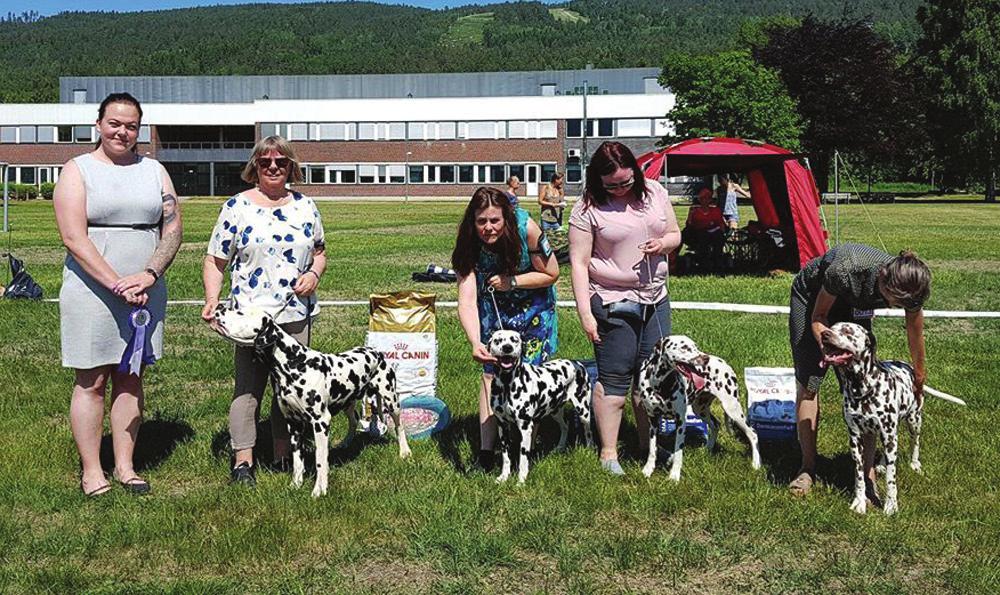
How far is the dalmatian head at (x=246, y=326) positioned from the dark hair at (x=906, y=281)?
2995 mm

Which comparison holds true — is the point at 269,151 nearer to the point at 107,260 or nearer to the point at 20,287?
the point at 107,260

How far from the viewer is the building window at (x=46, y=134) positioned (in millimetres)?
77438

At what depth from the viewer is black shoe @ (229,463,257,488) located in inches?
210

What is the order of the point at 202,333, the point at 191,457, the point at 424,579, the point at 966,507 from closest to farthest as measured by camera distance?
the point at 424,579 → the point at 966,507 → the point at 191,457 → the point at 202,333

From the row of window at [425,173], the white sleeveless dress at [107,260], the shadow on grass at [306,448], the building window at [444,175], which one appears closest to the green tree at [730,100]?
the row of window at [425,173]

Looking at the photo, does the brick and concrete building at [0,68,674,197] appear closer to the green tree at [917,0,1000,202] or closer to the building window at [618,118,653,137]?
the building window at [618,118,653,137]

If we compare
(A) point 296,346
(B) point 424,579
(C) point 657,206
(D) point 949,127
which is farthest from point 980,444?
(D) point 949,127

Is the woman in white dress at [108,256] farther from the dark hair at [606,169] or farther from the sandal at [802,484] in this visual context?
the sandal at [802,484]

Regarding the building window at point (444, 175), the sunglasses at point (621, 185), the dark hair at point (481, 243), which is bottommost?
the dark hair at point (481, 243)

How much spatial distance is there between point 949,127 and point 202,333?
59.4 meters

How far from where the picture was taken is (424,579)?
13.6ft

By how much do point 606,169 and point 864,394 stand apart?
173 centimetres

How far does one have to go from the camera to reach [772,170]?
1889 centimetres

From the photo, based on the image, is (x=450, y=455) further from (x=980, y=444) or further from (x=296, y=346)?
(x=980, y=444)
